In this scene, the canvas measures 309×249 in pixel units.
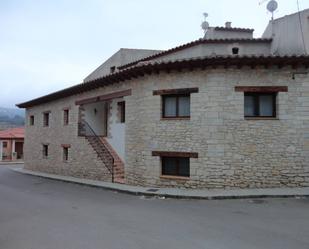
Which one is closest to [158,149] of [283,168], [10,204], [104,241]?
[283,168]

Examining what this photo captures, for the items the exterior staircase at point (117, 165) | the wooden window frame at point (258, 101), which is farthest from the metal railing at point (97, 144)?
the wooden window frame at point (258, 101)

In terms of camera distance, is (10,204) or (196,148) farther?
(196,148)

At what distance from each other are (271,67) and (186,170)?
5449 mm

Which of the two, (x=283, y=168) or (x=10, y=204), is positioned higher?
(x=283, y=168)

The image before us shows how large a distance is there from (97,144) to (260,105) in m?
9.19

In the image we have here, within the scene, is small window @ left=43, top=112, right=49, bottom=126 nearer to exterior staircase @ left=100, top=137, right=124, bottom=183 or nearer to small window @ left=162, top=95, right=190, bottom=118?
exterior staircase @ left=100, top=137, right=124, bottom=183

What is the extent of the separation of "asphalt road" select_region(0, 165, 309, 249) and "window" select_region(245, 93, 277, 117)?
3818 millimetres

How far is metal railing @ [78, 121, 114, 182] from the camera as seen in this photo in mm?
15977

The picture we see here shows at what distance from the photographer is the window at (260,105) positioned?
1266 centimetres

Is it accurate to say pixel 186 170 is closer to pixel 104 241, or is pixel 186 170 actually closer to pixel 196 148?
pixel 196 148

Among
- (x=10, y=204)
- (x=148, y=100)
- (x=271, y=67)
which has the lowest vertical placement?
(x=10, y=204)

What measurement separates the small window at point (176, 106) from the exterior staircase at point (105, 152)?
13.8ft

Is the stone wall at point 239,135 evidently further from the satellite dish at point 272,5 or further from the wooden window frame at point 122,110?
the satellite dish at point 272,5

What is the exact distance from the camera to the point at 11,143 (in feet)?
125
